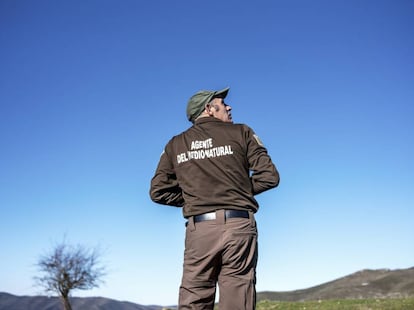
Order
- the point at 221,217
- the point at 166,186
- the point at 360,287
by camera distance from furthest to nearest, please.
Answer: the point at 360,287 < the point at 166,186 < the point at 221,217

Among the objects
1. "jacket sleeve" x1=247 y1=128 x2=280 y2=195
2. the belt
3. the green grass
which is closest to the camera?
the belt

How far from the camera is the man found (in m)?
3.82

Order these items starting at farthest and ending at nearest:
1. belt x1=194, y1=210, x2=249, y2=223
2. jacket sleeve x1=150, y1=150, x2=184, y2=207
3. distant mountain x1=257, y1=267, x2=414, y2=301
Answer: distant mountain x1=257, y1=267, x2=414, y2=301, jacket sleeve x1=150, y1=150, x2=184, y2=207, belt x1=194, y1=210, x2=249, y2=223

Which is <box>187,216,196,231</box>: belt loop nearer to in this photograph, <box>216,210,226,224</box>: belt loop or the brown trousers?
the brown trousers

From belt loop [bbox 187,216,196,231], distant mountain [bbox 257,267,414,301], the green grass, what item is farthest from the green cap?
distant mountain [bbox 257,267,414,301]

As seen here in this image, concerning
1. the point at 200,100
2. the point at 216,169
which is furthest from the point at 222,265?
the point at 200,100

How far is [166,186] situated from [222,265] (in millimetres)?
1003

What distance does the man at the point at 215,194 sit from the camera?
3.82 metres

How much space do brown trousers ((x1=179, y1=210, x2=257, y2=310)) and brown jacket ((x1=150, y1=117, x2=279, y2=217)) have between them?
0.18m

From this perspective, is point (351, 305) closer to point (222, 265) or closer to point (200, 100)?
point (222, 265)

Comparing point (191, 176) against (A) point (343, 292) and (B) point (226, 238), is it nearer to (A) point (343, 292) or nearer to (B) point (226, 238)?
(B) point (226, 238)

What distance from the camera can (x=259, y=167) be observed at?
4.18 metres

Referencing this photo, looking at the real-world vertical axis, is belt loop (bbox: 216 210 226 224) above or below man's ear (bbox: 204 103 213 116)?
below

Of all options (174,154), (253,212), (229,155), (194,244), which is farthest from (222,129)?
(194,244)
